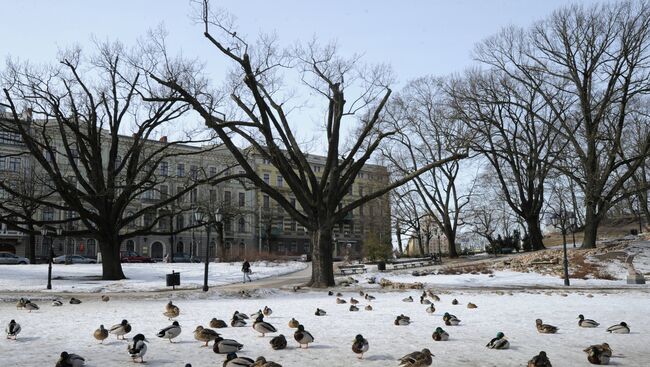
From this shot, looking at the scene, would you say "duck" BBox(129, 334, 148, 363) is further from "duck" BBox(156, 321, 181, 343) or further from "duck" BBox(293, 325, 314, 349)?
"duck" BBox(293, 325, 314, 349)

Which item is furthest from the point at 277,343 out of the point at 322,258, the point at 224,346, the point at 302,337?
the point at 322,258

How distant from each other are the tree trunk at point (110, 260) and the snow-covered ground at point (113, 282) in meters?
0.65

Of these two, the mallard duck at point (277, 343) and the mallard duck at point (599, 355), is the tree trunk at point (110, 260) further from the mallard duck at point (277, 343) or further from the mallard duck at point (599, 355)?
the mallard duck at point (599, 355)

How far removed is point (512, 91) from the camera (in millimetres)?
37344

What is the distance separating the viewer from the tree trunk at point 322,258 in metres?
23.8

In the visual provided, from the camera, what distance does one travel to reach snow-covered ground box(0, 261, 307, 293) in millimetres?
27141

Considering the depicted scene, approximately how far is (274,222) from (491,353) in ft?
252

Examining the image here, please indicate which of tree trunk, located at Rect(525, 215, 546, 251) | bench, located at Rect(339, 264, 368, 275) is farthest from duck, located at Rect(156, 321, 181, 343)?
tree trunk, located at Rect(525, 215, 546, 251)

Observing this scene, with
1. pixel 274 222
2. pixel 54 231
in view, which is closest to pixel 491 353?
pixel 54 231

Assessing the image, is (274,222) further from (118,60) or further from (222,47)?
(222,47)

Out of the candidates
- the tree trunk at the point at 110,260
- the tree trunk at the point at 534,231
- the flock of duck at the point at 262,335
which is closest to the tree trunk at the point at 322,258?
the flock of duck at the point at 262,335

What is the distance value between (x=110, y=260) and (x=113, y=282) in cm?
239

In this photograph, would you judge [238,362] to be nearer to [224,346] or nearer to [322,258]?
[224,346]

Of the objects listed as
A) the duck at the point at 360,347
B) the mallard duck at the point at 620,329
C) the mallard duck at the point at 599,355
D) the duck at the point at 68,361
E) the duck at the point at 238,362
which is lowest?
the mallard duck at the point at 620,329
